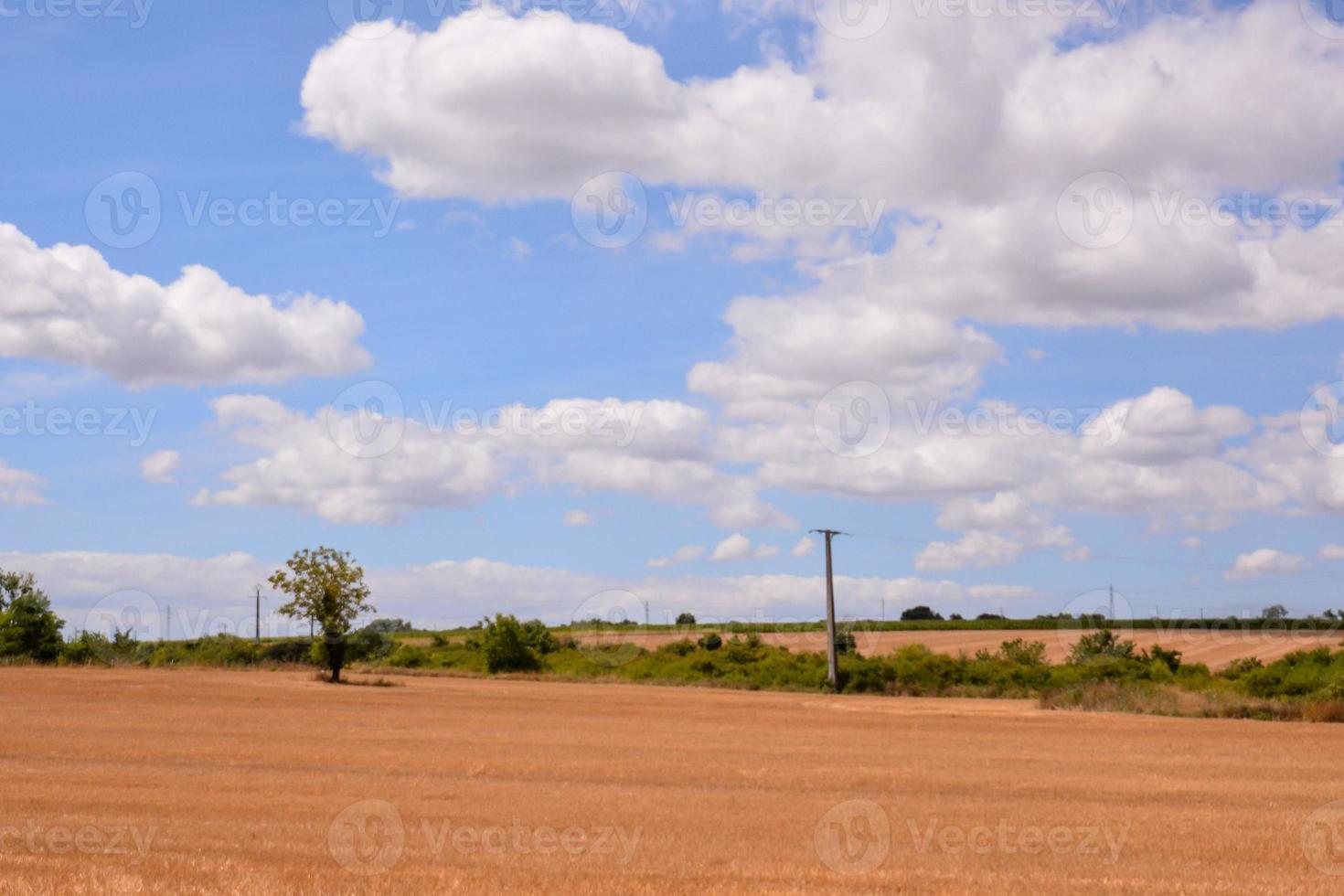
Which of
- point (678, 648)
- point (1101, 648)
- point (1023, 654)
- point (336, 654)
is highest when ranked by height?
point (336, 654)

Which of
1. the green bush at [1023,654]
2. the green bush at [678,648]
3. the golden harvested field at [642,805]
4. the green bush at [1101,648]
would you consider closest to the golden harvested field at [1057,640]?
the green bush at [1023,654]

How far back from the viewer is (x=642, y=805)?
22797 mm

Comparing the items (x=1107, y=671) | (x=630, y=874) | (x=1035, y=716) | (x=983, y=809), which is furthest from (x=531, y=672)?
(x=630, y=874)

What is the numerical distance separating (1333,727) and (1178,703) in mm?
7881

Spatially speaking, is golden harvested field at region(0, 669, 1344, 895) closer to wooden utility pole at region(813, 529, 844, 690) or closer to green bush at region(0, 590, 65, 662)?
wooden utility pole at region(813, 529, 844, 690)

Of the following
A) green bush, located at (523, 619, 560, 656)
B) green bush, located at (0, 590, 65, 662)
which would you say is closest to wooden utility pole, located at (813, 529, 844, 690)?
green bush, located at (523, 619, 560, 656)

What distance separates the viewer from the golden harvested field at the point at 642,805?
625 inches

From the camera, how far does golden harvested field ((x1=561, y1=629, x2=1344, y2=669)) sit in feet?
300

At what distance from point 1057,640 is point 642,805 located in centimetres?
9961

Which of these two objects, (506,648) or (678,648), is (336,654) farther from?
(678,648)

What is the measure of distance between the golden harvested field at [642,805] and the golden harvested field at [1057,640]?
48.2 m

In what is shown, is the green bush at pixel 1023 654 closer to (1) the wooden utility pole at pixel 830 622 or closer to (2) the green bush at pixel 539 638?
(1) the wooden utility pole at pixel 830 622

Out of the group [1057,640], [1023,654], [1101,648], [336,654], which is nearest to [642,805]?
[336,654]

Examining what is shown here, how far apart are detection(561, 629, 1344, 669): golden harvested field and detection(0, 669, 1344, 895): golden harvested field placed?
4820 centimetres
